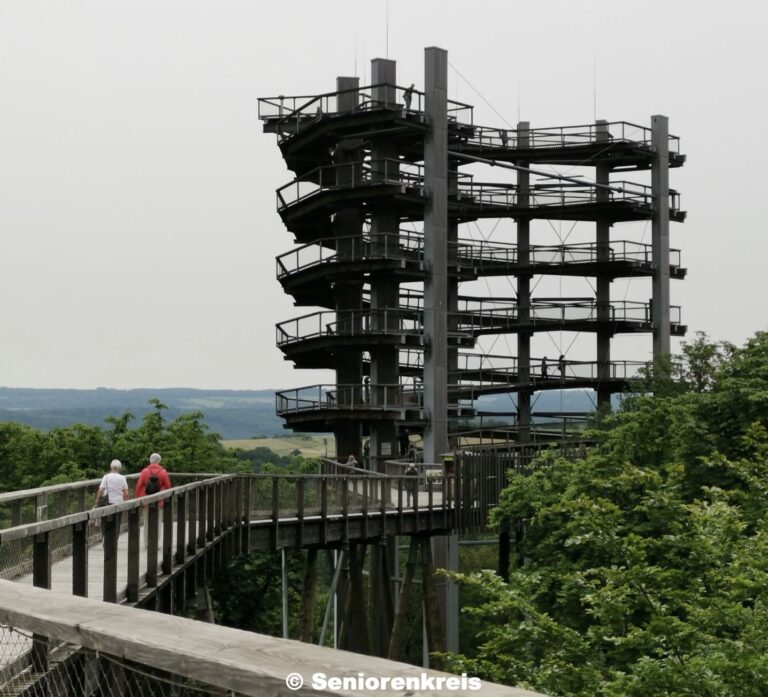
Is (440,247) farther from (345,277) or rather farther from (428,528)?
(428,528)

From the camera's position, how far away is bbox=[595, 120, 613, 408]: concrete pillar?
66.9m

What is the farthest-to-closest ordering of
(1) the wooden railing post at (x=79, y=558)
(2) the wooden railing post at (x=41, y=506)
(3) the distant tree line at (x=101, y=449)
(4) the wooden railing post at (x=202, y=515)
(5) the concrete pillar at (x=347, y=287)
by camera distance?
1. (3) the distant tree line at (x=101, y=449)
2. (5) the concrete pillar at (x=347, y=287)
3. (4) the wooden railing post at (x=202, y=515)
4. (2) the wooden railing post at (x=41, y=506)
5. (1) the wooden railing post at (x=79, y=558)

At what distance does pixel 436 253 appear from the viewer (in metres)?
52.4

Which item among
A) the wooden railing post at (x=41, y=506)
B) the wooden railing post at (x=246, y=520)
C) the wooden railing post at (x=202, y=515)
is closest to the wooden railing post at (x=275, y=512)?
the wooden railing post at (x=246, y=520)

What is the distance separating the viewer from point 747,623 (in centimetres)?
1644

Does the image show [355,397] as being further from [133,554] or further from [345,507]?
[133,554]

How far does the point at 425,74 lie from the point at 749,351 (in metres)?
24.5

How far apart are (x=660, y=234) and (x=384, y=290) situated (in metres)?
21.7

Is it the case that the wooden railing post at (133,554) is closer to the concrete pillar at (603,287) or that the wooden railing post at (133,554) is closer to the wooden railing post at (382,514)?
the wooden railing post at (382,514)

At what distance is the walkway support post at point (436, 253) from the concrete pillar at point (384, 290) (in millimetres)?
1536

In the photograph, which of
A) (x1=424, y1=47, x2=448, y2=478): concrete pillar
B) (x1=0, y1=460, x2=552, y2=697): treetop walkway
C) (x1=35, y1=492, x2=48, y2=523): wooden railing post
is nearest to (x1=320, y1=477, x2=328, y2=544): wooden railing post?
(x1=0, y1=460, x2=552, y2=697): treetop walkway

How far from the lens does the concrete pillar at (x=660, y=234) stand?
6781 cm

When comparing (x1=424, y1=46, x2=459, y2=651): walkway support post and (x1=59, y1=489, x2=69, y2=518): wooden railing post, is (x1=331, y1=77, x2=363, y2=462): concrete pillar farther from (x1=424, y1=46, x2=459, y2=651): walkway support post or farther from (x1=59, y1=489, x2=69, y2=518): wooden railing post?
(x1=59, y1=489, x2=69, y2=518): wooden railing post

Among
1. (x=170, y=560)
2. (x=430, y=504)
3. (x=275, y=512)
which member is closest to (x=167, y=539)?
(x=170, y=560)
